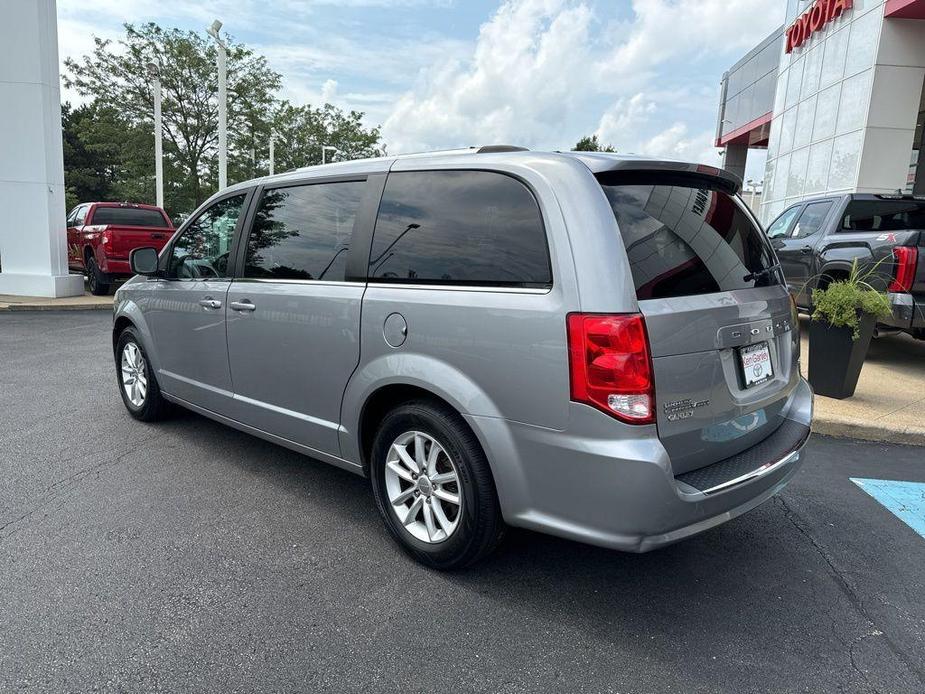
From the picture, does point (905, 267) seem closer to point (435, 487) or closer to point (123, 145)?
point (435, 487)

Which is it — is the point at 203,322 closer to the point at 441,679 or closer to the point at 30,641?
the point at 30,641

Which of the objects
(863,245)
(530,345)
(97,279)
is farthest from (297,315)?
(97,279)

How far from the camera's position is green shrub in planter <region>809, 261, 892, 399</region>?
5.61 meters

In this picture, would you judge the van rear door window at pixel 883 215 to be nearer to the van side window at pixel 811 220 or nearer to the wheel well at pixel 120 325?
the van side window at pixel 811 220

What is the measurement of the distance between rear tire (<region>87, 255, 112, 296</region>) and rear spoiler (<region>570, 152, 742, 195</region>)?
1271 centimetres

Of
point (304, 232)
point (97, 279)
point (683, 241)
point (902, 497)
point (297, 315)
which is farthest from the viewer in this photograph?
point (97, 279)

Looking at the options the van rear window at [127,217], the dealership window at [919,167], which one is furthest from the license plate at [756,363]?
the dealership window at [919,167]

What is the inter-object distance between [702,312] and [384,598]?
1.78 m

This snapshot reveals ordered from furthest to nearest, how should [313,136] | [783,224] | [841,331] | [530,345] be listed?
[313,136] < [783,224] < [841,331] < [530,345]

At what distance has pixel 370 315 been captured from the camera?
10.00 ft

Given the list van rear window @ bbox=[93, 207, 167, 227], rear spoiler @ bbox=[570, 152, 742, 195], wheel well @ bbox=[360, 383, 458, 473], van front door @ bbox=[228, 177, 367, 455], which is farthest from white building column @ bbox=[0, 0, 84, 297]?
rear spoiler @ bbox=[570, 152, 742, 195]

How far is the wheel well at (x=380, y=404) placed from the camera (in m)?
2.92

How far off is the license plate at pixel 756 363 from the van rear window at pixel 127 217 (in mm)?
13278

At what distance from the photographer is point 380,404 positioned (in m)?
3.15
